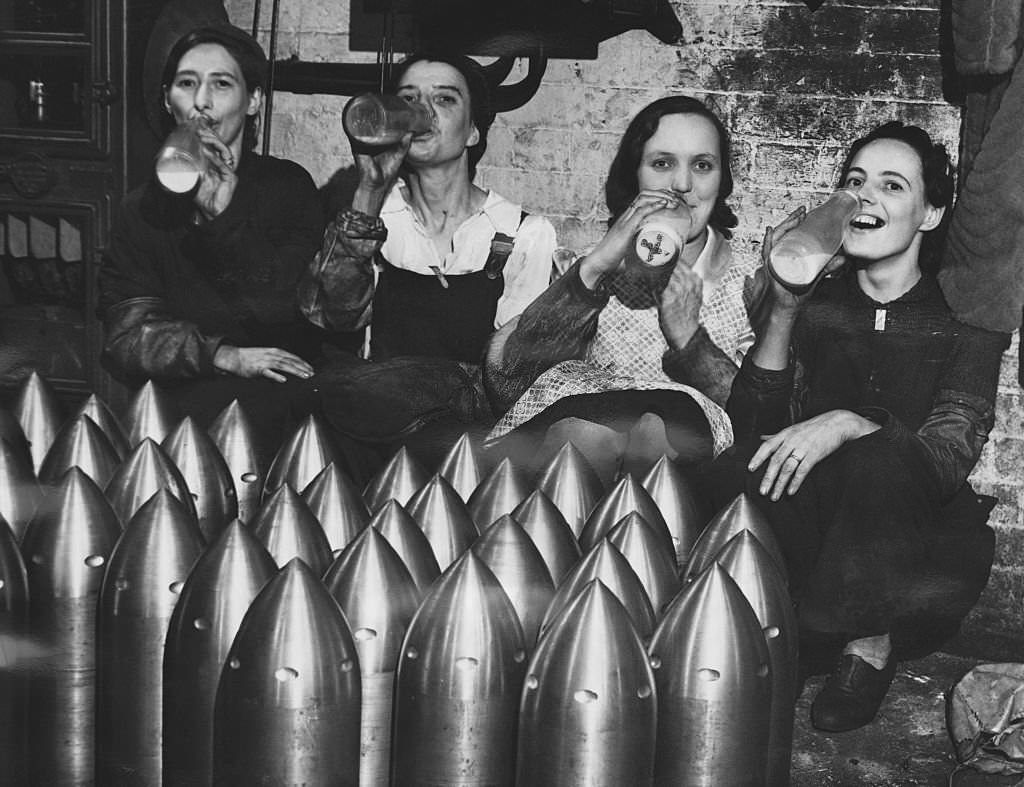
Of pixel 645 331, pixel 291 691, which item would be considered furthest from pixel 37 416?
pixel 645 331

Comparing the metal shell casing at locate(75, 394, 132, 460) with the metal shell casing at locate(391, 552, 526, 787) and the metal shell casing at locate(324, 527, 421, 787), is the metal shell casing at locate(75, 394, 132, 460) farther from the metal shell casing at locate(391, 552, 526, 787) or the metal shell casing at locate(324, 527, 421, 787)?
the metal shell casing at locate(391, 552, 526, 787)

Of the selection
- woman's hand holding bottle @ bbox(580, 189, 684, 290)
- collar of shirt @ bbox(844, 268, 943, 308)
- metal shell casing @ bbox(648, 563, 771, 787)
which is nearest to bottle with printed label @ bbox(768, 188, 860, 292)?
collar of shirt @ bbox(844, 268, 943, 308)

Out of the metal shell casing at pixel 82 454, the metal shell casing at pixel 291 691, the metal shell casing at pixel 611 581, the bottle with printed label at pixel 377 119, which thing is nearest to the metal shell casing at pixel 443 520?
the metal shell casing at pixel 611 581

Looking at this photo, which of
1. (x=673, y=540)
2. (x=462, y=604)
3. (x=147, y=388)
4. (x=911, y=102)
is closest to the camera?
(x=462, y=604)

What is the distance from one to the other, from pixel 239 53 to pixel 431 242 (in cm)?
72

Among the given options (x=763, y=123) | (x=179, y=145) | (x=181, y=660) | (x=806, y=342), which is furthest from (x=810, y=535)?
(x=179, y=145)

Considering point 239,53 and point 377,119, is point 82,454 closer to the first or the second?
point 377,119

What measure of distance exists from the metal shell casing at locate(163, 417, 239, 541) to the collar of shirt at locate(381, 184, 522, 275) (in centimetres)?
97

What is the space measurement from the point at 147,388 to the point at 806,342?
4.96ft

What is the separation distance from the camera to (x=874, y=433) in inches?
132

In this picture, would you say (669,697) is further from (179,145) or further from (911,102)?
(179,145)

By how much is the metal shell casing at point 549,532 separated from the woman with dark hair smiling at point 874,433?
83 cm

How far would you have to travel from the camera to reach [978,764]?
3041 millimetres

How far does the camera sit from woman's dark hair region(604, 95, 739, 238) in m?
3.67
